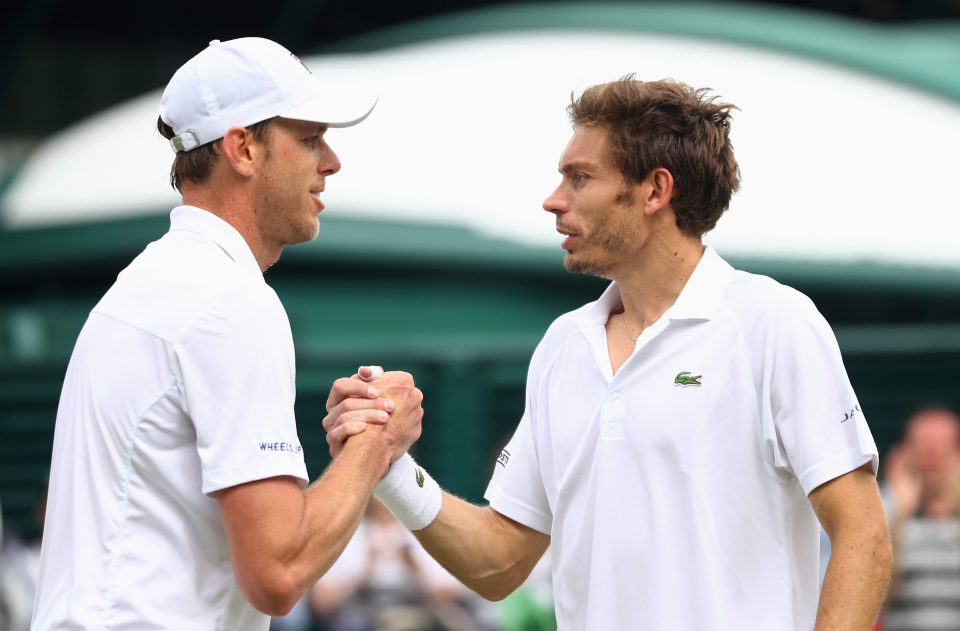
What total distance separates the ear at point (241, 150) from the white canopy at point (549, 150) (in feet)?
26.9

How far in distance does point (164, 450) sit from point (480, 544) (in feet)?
3.77

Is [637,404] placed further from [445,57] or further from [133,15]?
[133,15]

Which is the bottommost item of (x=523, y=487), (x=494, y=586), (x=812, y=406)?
(x=494, y=586)

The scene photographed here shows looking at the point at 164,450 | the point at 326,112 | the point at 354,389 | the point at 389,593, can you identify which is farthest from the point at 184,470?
the point at 389,593

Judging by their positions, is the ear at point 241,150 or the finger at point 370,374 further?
the finger at point 370,374

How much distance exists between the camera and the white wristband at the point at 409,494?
12.1 ft

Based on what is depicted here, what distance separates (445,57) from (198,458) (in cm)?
1070

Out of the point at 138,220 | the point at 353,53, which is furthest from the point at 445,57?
the point at 138,220

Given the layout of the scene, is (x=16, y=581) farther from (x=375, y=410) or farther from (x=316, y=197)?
(x=316, y=197)

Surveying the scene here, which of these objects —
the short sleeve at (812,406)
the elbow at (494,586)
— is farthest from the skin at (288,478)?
the short sleeve at (812,406)

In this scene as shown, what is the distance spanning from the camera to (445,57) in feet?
43.7

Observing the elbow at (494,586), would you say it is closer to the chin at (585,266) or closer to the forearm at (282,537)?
the chin at (585,266)

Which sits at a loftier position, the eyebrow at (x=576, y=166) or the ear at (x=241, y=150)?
the eyebrow at (x=576, y=166)

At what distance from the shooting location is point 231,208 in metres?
3.15
